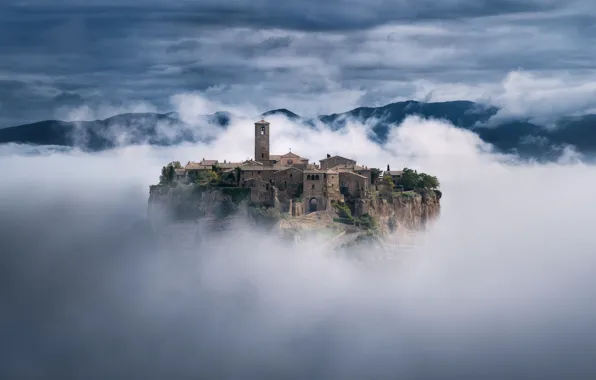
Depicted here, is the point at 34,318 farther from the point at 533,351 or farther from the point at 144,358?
the point at 533,351

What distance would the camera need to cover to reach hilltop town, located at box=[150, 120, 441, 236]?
62.7 m

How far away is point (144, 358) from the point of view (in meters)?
57.1

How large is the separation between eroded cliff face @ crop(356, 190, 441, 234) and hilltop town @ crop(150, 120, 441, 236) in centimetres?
8

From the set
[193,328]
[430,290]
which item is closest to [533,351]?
[430,290]

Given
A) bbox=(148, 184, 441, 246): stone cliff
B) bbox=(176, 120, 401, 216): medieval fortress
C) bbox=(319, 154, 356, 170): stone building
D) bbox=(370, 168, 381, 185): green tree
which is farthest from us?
bbox=(319, 154, 356, 170): stone building

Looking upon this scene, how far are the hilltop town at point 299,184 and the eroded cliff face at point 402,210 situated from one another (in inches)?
3.3

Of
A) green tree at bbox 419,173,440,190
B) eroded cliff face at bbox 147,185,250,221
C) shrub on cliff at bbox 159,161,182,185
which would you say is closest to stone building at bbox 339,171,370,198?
eroded cliff face at bbox 147,185,250,221

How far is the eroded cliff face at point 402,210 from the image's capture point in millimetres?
64438

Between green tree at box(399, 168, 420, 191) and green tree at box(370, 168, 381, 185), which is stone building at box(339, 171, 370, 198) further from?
green tree at box(399, 168, 420, 191)

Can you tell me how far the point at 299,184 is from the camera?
63.0m

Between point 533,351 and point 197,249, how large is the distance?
20.1 meters

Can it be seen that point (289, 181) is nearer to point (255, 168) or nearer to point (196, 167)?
point (255, 168)

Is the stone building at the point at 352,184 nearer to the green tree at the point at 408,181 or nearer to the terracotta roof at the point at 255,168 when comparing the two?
the terracotta roof at the point at 255,168

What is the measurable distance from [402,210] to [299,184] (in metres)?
7.55
